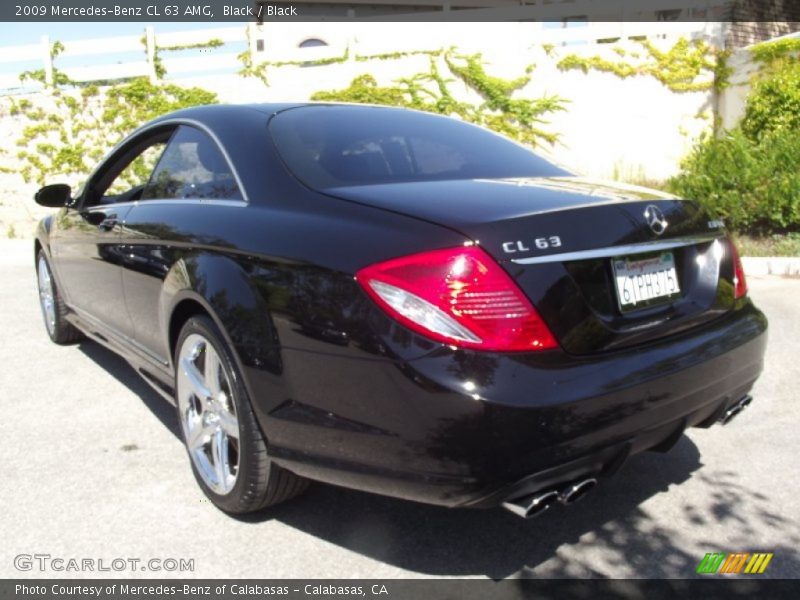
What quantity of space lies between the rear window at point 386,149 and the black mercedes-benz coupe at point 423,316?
0.02 m

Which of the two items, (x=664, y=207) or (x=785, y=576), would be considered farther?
(x=664, y=207)

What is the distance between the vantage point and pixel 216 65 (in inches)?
598

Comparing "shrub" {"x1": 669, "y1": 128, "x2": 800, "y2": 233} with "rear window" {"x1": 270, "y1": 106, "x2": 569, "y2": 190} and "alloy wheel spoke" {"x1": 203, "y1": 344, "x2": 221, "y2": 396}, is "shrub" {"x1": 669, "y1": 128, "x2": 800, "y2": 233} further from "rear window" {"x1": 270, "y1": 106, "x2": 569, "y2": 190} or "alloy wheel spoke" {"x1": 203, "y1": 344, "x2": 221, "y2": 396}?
"alloy wheel spoke" {"x1": 203, "y1": 344, "x2": 221, "y2": 396}

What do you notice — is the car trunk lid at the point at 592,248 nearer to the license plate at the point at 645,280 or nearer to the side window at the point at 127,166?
the license plate at the point at 645,280

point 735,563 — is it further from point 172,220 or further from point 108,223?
point 108,223

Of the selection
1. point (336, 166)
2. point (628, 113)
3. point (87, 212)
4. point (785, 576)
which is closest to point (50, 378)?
point (87, 212)

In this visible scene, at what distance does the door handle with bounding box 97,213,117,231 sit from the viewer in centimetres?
376

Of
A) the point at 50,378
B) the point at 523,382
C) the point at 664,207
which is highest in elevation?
the point at 664,207

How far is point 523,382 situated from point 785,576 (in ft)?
3.88

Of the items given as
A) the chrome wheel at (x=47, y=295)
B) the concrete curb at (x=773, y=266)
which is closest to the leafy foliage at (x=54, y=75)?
the chrome wheel at (x=47, y=295)

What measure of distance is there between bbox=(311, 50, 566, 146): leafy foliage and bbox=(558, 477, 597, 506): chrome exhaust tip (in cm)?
1323

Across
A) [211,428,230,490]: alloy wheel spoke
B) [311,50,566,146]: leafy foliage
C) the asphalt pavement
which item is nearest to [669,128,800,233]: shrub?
the asphalt pavement

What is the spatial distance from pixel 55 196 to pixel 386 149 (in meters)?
2.69

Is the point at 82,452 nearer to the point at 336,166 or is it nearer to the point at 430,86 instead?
the point at 336,166
